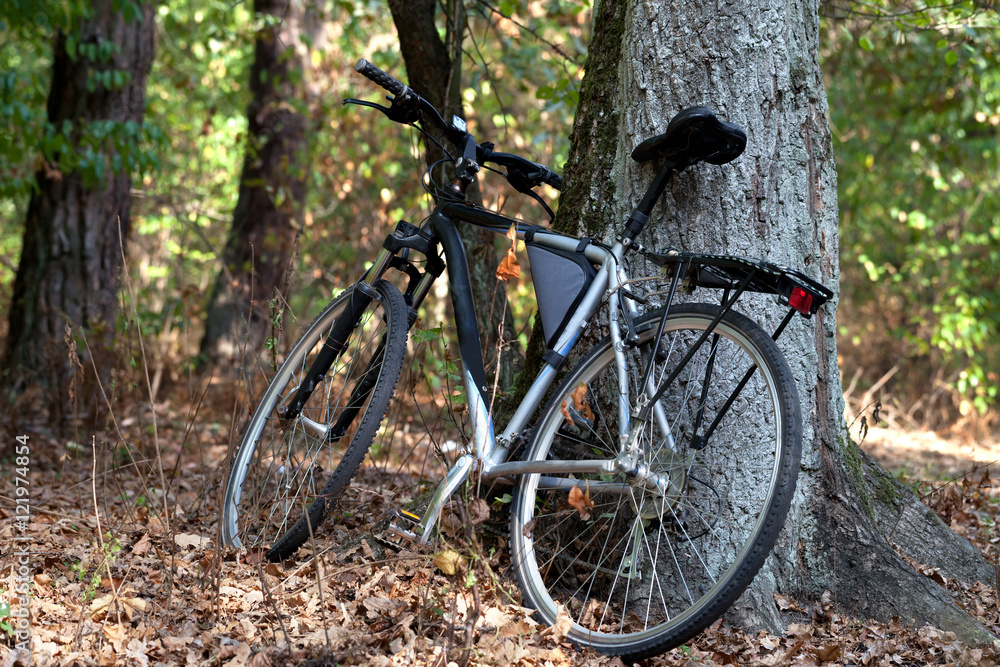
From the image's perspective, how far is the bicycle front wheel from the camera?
7.15 ft

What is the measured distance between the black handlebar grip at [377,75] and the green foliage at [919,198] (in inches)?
246

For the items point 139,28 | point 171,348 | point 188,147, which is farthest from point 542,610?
point 188,147

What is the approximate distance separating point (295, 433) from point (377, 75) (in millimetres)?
1314

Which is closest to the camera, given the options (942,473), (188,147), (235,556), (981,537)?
(235,556)

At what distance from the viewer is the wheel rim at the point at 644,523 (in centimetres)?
232

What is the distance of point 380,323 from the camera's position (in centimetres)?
284

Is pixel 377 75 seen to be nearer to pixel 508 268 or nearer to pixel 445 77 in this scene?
pixel 508 268

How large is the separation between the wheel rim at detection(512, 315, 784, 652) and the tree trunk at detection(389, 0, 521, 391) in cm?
140

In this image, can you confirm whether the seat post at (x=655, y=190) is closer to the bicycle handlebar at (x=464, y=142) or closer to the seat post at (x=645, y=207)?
the seat post at (x=645, y=207)

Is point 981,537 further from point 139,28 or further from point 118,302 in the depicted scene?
point 139,28

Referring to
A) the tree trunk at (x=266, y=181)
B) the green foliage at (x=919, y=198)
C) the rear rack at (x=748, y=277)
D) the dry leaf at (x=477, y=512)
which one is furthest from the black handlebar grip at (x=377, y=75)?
the green foliage at (x=919, y=198)

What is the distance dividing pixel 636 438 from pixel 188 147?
1032cm

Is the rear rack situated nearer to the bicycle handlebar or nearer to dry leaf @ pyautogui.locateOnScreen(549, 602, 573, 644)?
the bicycle handlebar

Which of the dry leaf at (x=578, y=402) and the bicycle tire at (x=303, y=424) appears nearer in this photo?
the dry leaf at (x=578, y=402)
